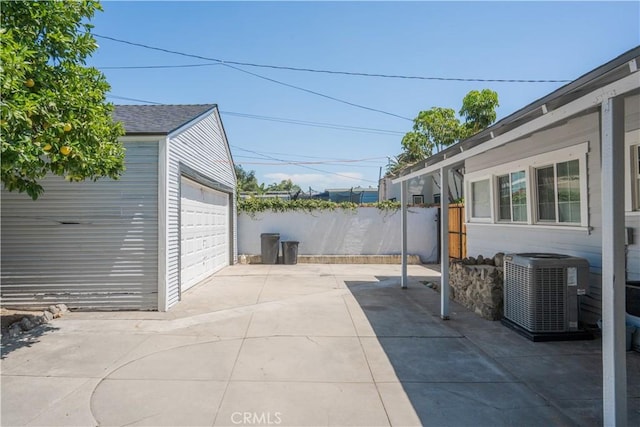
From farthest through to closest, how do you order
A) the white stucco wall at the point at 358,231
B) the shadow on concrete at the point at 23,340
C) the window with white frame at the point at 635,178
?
the white stucco wall at the point at 358,231 → the shadow on concrete at the point at 23,340 → the window with white frame at the point at 635,178

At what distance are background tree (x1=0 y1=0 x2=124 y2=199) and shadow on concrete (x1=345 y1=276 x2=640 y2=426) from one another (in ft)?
14.5

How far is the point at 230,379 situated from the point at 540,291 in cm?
417

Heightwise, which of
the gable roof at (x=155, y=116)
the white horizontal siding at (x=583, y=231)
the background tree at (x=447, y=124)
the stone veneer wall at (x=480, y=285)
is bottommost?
the stone veneer wall at (x=480, y=285)

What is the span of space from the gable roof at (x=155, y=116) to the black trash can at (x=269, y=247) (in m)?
5.01

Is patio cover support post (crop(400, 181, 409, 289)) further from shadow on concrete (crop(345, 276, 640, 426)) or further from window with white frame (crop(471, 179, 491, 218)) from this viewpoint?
shadow on concrete (crop(345, 276, 640, 426))

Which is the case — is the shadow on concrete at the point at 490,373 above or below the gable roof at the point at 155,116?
below

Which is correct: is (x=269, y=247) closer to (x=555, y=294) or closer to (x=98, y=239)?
(x=98, y=239)

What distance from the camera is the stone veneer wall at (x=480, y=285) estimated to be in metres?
5.93

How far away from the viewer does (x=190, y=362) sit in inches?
162

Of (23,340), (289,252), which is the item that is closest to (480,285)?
(23,340)

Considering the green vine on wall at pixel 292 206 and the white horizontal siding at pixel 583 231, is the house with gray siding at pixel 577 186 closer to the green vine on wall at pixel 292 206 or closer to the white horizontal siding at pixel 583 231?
the white horizontal siding at pixel 583 231

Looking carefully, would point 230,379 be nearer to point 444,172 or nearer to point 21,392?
point 21,392

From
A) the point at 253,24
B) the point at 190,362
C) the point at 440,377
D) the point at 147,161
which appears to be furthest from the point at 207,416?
the point at 253,24

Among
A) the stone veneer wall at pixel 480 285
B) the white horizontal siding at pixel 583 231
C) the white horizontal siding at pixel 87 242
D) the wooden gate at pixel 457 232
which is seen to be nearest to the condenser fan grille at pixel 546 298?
the white horizontal siding at pixel 583 231
